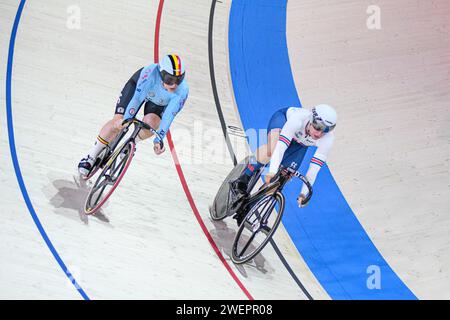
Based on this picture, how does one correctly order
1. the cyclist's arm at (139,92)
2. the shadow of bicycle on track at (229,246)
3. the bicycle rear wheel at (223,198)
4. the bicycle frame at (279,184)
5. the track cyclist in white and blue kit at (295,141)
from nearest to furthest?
the track cyclist in white and blue kit at (295,141), the bicycle frame at (279,184), the cyclist's arm at (139,92), the shadow of bicycle on track at (229,246), the bicycle rear wheel at (223,198)

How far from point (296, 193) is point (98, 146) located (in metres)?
2.09

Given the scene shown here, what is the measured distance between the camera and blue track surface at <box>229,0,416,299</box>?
673 centimetres

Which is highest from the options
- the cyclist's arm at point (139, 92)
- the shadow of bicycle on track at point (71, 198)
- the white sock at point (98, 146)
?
the cyclist's arm at point (139, 92)

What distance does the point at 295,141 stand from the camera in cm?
618

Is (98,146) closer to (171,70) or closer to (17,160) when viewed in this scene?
(17,160)

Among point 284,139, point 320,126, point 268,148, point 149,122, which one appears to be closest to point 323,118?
point 320,126

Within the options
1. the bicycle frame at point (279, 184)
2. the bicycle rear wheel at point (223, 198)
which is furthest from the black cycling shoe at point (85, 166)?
the bicycle frame at point (279, 184)

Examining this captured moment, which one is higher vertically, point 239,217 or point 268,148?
point 268,148

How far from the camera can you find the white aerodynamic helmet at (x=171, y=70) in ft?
19.6

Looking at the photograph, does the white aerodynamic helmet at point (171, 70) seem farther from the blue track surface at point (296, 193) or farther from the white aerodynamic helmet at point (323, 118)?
the blue track surface at point (296, 193)

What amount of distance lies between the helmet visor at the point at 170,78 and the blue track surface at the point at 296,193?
187 cm
